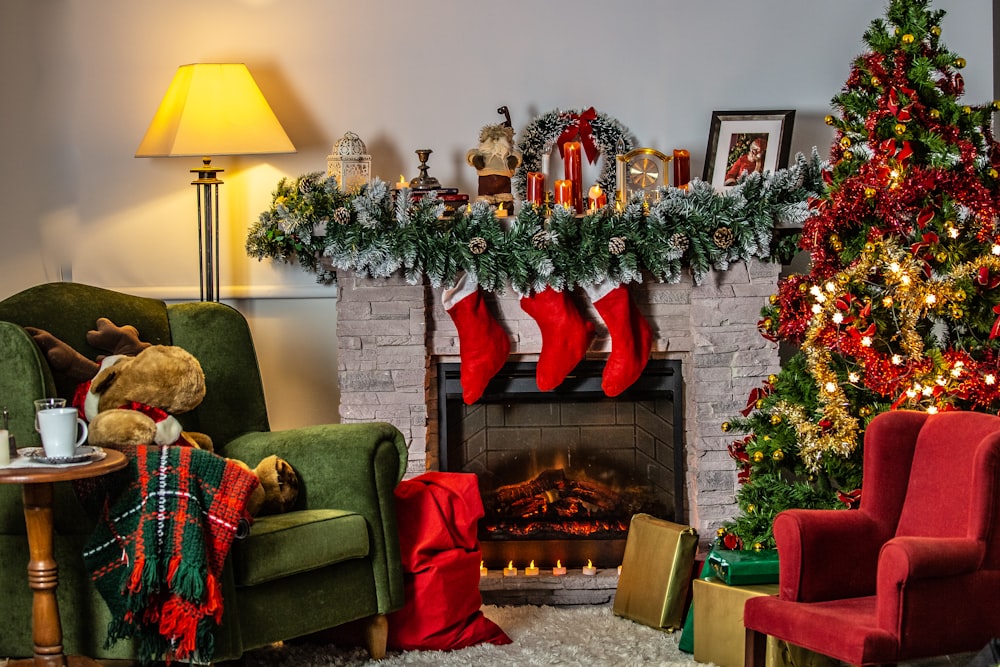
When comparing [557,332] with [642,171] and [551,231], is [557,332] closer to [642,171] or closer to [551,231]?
[551,231]

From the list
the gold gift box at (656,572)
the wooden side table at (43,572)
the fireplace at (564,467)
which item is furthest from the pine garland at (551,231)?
the wooden side table at (43,572)

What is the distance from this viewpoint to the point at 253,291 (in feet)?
13.0

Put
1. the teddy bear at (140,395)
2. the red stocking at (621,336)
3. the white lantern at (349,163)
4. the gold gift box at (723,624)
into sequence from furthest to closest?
the white lantern at (349,163)
the red stocking at (621,336)
the gold gift box at (723,624)
the teddy bear at (140,395)

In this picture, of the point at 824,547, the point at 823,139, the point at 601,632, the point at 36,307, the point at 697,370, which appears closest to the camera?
the point at 824,547

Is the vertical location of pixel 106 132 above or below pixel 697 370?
above

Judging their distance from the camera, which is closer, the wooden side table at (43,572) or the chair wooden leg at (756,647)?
the wooden side table at (43,572)

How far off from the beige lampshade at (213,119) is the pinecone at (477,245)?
0.67 metres

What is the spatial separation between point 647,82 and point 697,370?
1.00m

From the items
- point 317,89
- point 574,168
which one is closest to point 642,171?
point 574,168

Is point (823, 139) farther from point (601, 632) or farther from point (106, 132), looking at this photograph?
point (106, 132)

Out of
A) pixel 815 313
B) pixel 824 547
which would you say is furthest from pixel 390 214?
→ pixel 824 547

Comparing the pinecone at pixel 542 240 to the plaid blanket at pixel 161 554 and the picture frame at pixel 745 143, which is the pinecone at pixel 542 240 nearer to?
the picture frame at pixel 745 143

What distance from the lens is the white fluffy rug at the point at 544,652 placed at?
3.06 meters

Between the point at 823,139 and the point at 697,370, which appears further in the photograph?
the point at 823,139
